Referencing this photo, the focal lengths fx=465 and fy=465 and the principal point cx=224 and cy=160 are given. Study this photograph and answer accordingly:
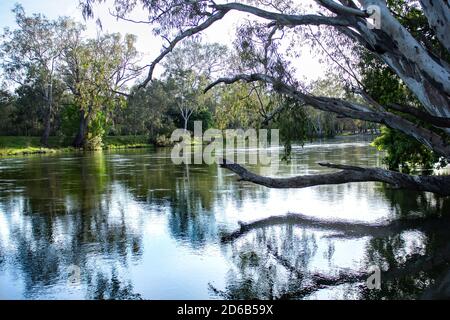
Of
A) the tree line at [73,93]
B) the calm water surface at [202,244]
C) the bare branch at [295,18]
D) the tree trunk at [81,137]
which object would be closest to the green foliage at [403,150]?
the calm water surface at [202,244]

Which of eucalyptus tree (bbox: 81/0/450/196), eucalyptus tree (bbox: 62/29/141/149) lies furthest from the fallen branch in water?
eucalyptus tree (bbox: 62/29/141/149)

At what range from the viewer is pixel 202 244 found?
7.80m

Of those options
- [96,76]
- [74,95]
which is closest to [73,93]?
[74,95]

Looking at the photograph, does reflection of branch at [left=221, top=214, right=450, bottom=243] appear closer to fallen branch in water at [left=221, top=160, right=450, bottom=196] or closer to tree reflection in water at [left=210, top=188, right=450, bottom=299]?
tree reflection in water at [left=210, top=188, right=450, bottom=299]

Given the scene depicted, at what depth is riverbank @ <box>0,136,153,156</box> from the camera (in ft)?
142

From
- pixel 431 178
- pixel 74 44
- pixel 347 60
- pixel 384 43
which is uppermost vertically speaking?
pixel 74 44

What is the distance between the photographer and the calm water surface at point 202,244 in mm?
5645

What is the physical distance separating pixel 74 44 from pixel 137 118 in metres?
13.0

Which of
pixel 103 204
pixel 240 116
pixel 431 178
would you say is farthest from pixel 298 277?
pixel 240 116

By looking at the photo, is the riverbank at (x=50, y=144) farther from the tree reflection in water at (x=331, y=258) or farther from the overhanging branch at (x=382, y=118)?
the tree reflection in water at (x=331, y=258)

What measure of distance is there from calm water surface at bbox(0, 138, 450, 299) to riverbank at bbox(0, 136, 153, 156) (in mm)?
31611
